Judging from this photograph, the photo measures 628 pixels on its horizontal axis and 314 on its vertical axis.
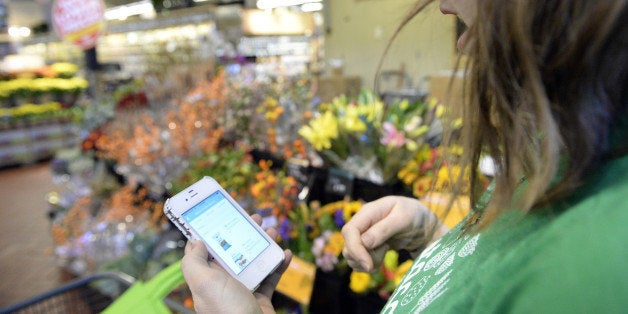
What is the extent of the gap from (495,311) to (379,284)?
1.24 metres

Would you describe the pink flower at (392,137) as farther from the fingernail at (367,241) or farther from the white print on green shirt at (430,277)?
the white print on green shirt at (430,277)

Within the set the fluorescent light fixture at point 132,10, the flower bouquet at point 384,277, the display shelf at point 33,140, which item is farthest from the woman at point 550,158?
the fluorescent light fixture at point 132,10

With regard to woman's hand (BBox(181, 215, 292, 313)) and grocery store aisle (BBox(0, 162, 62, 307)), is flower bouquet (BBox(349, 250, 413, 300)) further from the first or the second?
grocery store aisle (BBox(0, 162, 62, 307))

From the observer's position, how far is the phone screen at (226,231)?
721mm

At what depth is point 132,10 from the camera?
36.8 ft

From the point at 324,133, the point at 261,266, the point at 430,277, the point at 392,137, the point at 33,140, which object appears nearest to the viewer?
the point at 430,277

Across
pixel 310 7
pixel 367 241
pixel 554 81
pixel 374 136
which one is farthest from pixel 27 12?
pixel 554 81

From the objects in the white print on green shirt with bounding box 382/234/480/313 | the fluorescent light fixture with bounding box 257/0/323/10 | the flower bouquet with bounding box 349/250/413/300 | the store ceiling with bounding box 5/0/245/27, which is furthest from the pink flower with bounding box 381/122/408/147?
the store ceiling with bounding box 5/0/245/27

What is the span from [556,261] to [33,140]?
27.1 feet

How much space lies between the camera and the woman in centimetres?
32

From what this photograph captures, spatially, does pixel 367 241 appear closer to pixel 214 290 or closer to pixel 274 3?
pixel 214 290

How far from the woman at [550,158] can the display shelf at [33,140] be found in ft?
24.3

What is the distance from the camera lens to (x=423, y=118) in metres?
1.94

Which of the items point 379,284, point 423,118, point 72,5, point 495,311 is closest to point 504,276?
point 495,311
